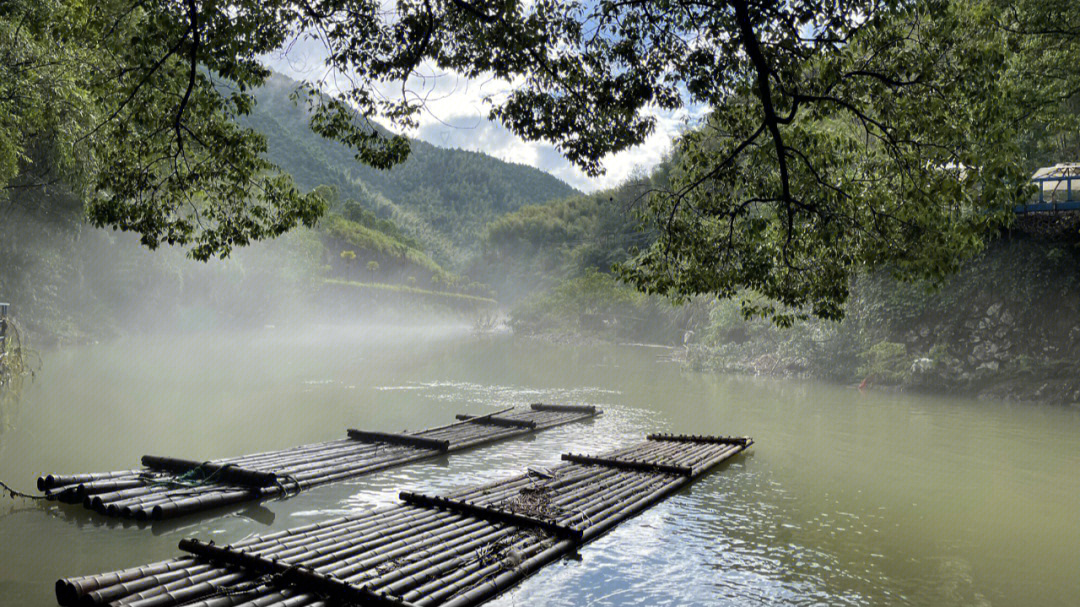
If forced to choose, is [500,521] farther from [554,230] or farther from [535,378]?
[554,230]

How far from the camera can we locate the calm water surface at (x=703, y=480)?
6922 mm

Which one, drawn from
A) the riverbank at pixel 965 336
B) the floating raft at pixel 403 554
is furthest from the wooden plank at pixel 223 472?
the riverbank at pixel 965 336

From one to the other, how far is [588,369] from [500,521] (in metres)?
22.4

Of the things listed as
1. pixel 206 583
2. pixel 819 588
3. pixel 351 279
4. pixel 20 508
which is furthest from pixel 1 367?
pixel 351 279

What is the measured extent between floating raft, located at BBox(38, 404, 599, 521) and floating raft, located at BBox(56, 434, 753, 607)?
1761 millimetres

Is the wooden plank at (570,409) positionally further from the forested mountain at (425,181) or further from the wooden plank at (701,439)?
the forested mountain at (425,181)

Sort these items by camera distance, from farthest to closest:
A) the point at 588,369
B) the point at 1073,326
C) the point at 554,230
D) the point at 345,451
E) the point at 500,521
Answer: the point at 554,230 < the point at 588,369 < the point at 1073,326 < the point at 345,451 < the point at 500,521

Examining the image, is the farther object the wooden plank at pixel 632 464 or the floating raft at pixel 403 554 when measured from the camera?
the wooden plank at pixel 632 464

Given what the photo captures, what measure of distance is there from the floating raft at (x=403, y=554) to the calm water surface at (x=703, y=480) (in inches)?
13.5

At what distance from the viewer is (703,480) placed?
431 inches

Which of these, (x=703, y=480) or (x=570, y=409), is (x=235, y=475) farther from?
(x=570, y=409)

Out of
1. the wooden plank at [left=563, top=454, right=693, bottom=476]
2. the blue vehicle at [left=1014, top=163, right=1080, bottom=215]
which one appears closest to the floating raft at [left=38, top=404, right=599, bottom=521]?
the wooden plank at [left=563, top=454, right=693, bottom=476]

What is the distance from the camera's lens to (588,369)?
30.2 meters

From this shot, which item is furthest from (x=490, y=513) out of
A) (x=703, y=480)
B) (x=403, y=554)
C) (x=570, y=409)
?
(x=570, y=409)
